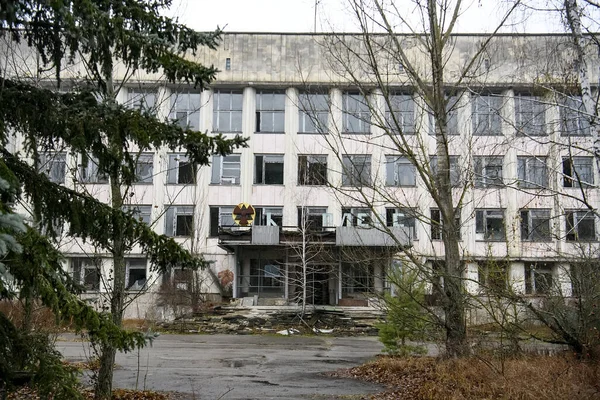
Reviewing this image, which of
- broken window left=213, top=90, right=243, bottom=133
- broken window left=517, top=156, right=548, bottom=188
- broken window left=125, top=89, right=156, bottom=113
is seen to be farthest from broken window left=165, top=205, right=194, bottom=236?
broken window left=517, top=156, right=548, bottom=188

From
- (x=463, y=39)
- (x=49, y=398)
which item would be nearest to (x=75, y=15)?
(x=49, y=398)

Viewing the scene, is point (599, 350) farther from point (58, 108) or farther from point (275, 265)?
point (275, 265)

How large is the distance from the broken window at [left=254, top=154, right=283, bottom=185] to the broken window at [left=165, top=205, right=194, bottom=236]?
5.36m

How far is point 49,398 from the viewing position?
6.04 m

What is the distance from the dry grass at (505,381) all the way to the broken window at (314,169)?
4802 mm

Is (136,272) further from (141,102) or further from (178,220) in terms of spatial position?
(141,102)

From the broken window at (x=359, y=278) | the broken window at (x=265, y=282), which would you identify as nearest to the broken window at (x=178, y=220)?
the broken window at (x=265, y=282)

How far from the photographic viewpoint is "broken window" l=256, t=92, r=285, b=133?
41.7 meters

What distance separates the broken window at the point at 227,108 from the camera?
41.7m

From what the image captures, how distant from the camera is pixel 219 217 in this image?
40188mm

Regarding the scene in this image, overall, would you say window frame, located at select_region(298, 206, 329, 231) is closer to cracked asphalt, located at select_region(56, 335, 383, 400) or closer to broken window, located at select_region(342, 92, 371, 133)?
broken window, located at select_region(342, 92, 371, 133)

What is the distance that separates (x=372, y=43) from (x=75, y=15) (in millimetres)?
8292

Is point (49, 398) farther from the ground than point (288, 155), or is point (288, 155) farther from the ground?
point (288, 155)

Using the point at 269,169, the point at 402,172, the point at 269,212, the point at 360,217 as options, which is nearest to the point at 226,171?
the point at 269,169
